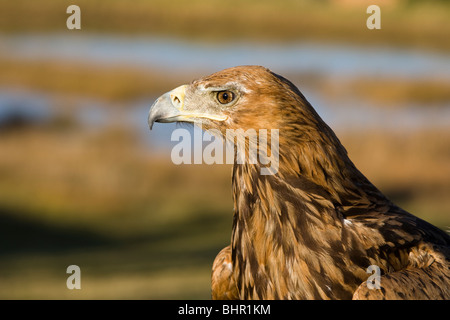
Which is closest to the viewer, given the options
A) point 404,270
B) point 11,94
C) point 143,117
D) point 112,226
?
point 404,270

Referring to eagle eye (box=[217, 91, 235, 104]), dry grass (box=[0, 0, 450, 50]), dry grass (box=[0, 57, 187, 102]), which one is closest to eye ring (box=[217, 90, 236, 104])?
eagle eye (box=[217, 91, 235, 104])

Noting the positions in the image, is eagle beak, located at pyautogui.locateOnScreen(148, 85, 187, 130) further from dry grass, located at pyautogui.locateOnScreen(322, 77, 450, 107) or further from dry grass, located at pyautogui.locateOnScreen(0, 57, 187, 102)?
dry grass, located at pyautogui.locateOnScreen(322, 77, 450, 107)

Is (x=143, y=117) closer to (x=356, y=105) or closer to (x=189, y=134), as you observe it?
(x=356, y=105)

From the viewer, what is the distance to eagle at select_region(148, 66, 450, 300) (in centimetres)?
292

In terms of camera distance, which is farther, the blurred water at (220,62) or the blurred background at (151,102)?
the blurred water at (220,62)

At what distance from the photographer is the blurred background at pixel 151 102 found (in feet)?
38.7

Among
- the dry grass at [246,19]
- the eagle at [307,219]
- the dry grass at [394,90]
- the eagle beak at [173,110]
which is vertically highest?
the dry grass at [246,19]

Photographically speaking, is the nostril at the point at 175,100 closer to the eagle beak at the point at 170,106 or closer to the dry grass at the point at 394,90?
the eagle beak at the point at 170,106

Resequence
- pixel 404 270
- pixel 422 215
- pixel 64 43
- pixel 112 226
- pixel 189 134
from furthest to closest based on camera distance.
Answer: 1. pixel 64 43
2. pixel 112 226
3. pixel 422 215
4. pixel 189 134
5. pixel 404 270

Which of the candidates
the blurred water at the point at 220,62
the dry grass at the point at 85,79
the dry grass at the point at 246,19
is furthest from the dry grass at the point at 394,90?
the dry grass at the point at 85,79

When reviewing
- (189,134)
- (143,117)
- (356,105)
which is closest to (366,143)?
(356,105)

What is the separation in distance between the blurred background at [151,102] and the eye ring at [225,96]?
6254 mm

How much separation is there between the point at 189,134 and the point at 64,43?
17784 millimetres

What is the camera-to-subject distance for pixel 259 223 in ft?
10.2
